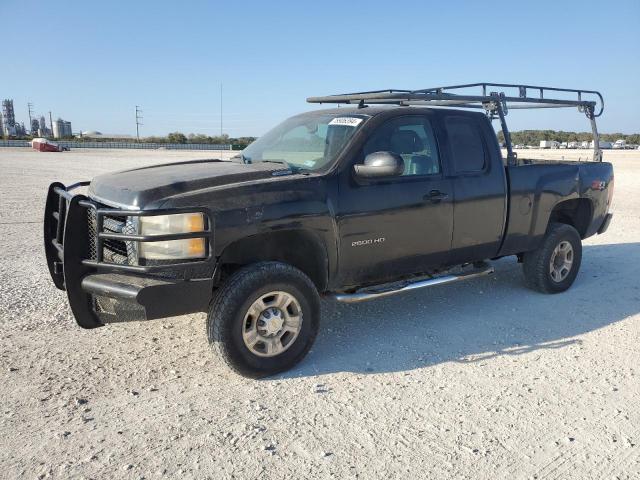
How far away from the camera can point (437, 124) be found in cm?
479

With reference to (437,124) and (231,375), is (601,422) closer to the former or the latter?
(231,375)

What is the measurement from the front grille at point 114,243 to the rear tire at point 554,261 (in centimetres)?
418

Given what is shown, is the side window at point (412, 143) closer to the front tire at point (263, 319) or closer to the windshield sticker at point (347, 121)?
the windshield sticker at point (347, 121)

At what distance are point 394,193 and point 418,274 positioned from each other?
3.02 ft

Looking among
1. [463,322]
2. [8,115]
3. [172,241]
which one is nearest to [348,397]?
[172,241]

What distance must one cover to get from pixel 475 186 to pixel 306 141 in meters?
1.61

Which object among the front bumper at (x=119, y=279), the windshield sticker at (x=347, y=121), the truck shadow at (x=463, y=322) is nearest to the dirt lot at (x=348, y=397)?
the truck shadow at (x=463, y=322)

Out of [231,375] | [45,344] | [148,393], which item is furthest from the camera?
[45,344]

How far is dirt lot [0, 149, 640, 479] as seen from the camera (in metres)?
2.81

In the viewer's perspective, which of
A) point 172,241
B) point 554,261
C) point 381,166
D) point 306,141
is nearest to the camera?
point 172,241

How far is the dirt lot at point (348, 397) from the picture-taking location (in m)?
2.81

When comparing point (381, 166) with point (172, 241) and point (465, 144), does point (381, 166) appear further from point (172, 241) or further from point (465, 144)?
point (172, 241)

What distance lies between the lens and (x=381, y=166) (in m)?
3.95

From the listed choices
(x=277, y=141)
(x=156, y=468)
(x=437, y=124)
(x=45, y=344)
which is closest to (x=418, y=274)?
(x=437, y=124)
